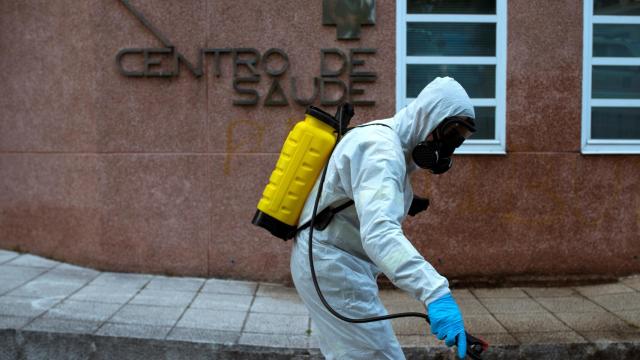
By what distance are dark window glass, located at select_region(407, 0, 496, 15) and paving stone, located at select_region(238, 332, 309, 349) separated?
10.9 feet

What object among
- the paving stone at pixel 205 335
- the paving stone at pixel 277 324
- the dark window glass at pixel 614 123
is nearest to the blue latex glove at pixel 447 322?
the paving stone at pixel 205 335

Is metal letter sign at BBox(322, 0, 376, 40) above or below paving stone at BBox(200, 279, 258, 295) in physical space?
above

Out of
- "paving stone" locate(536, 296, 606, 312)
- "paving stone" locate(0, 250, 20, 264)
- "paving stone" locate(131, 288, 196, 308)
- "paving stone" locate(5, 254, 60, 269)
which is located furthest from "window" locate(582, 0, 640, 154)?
"paving stone" locate(0, 250, 20, 264)

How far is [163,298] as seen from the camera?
19.9 ft

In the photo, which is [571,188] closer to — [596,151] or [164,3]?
[596,151]

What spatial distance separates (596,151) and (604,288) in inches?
50.8

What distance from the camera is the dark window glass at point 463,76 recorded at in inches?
267

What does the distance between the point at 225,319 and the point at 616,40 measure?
4.60 meters

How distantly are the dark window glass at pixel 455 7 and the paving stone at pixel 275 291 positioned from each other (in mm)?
2873

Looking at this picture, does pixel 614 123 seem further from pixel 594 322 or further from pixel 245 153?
pixel 245 153

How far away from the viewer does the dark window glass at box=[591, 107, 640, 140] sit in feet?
22.7

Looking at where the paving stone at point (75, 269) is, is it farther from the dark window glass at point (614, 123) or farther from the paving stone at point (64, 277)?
the dark window glass at point (614, 123)

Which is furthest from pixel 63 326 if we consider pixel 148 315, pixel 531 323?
pixel 531 323

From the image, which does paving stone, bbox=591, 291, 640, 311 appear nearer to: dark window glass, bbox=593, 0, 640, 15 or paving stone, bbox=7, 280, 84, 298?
dark window glass, bbox=593, 0, 640, 15
